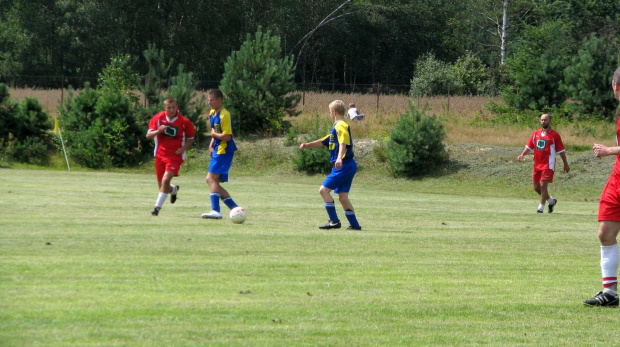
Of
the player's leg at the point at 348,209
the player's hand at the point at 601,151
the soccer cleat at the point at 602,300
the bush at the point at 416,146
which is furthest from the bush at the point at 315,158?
the soccer cleat at the point at 602,300

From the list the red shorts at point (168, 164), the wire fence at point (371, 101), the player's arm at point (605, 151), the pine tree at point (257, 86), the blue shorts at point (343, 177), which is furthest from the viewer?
the wire fence at point (371, 101)

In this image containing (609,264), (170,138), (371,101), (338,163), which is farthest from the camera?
(371,101)

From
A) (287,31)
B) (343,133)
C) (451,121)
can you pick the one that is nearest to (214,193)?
(343,133)

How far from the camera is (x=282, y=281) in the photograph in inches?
345

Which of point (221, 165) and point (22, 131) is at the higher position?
point (221, 165)

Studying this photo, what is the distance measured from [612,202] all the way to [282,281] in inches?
136

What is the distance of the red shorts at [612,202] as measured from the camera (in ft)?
27.6

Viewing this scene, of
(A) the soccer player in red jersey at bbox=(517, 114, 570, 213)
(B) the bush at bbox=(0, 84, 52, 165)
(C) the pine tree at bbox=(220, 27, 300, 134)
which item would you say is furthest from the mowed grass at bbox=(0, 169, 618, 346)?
(C) the pine tree at bbox=(220, 27, 300, 134)

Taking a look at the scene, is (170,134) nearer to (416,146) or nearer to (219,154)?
(219,154)

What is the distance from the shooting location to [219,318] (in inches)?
273

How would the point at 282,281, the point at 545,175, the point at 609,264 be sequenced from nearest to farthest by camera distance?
the point at 609,264 < the point at 282,281 < the point at 545,175

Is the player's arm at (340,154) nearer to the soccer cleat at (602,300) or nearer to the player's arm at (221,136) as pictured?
the player's arm at (221,136)

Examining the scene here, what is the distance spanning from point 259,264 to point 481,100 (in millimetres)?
40813

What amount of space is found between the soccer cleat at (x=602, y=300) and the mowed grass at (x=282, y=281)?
106 mm
